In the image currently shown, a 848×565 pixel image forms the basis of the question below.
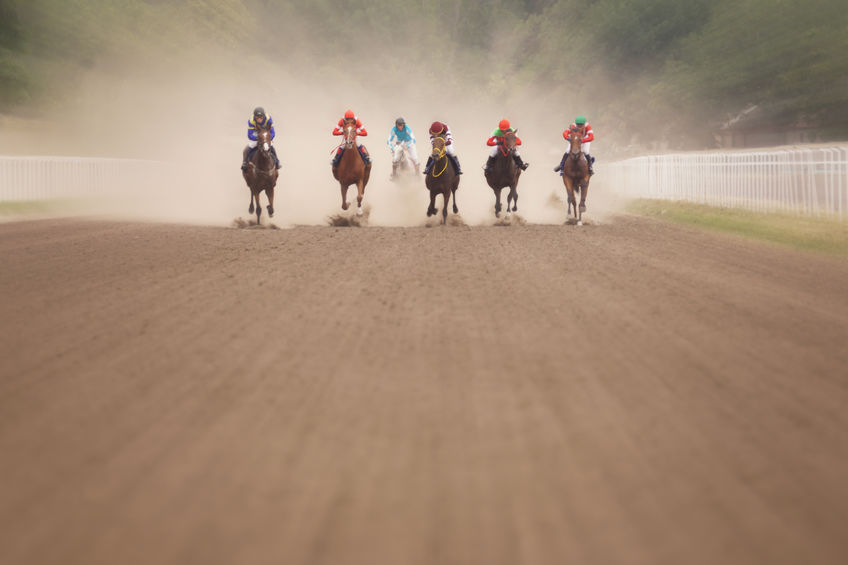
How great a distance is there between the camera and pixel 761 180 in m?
22.6

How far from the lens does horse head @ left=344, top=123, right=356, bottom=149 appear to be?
64.0 feet

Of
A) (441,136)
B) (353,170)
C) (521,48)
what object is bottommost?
(353,170)

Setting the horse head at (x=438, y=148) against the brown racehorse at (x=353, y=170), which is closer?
the horse head at (x=438, y=148)

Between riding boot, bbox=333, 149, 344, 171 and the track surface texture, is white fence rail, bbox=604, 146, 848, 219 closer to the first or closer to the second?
the track surface texture

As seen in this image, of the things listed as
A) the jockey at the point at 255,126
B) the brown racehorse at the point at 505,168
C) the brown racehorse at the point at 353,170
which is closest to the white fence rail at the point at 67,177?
the jockey at the point at 255,126

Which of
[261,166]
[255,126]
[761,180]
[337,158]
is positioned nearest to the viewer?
[255,126]

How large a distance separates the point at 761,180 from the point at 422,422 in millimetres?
20086

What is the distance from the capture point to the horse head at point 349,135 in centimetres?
1952

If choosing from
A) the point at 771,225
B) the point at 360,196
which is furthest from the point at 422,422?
the point at 771,225

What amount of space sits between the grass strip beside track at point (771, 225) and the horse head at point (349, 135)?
8510 mm

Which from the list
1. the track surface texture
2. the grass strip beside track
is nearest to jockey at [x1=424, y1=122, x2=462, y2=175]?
the grass strip beside track

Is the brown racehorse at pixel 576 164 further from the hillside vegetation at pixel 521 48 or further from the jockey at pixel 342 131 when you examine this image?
the hillside vegetation at pixel 521 48

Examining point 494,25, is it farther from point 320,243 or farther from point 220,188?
point 320,243

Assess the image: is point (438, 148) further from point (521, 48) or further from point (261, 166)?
point (521, 48)
